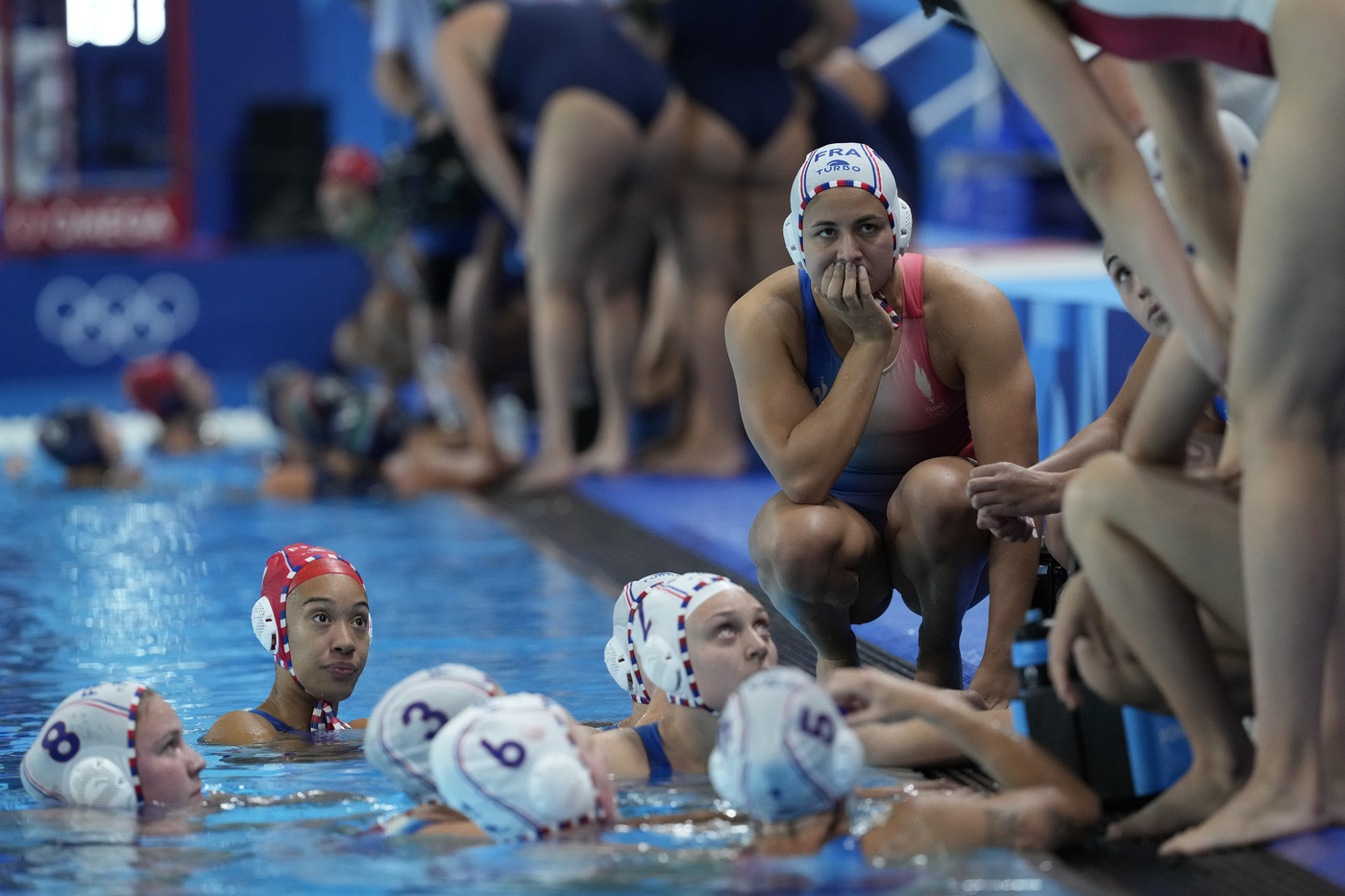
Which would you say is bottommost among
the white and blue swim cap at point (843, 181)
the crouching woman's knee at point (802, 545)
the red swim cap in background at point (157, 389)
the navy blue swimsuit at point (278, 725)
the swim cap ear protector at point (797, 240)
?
the navy blue swimsuit at point (278, 725)

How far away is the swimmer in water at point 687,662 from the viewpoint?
3154mm

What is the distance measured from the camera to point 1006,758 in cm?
275

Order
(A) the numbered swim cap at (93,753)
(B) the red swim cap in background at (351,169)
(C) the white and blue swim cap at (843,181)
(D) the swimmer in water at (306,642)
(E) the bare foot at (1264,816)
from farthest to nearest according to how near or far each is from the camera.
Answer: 1. (B) the red swim cap in background at (351,169)
2. (D) the swimmer in water at (306,642)
3. (C) the white and blue swim cap at (843,181)
4. (A) the numbered swim cap at (93,753)
5. (E) the bare foot at (1264,816)

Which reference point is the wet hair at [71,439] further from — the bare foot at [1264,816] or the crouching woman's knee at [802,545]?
the bare foot at [1264,816]

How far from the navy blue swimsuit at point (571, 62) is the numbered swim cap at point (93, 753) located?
470 cm

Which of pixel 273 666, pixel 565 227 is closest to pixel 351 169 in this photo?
pixel 565 227

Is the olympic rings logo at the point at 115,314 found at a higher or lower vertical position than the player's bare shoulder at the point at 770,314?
higher

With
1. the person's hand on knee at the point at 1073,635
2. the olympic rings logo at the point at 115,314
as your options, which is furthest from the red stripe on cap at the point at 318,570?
the olympic rings logo at the point at 115,314

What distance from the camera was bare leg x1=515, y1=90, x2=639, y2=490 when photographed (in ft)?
24.3

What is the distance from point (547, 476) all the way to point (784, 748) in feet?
17.2

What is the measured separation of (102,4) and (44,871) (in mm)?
12646

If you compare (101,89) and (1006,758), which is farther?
(101,89)

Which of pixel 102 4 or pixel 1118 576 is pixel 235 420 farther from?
pixel 1118 576

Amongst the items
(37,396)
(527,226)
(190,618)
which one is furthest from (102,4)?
(190,618)
